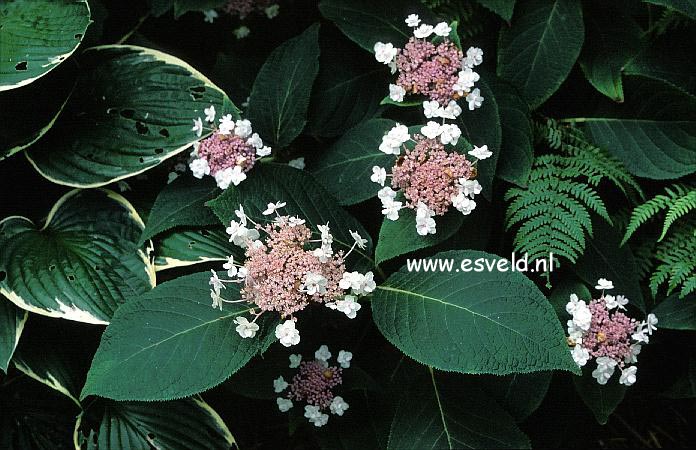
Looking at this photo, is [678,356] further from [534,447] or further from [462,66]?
[462,66]

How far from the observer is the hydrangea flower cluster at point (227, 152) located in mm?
1521

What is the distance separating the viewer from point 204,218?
161 cm

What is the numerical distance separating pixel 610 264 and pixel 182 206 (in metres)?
1.01

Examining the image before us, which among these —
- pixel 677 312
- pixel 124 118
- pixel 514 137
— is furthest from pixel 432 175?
pixel 124 118

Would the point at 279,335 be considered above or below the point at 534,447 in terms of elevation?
above

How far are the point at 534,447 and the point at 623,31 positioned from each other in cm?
108

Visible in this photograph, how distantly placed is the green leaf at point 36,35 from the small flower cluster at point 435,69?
27.8 inches

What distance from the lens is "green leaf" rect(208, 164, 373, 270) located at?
149 cm

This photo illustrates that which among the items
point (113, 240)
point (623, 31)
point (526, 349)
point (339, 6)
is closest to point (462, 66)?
point (339, 6)

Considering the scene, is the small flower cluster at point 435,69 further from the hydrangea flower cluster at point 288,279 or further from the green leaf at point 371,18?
the hydrangea flower cluster at point 288,279

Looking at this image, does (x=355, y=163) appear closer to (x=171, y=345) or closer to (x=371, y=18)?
(x=371, y=18)

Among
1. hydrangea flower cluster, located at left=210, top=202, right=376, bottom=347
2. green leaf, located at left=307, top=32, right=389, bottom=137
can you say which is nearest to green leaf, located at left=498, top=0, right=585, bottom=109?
A: green leaf, located at left=307, top=32, right=389, bottom=137

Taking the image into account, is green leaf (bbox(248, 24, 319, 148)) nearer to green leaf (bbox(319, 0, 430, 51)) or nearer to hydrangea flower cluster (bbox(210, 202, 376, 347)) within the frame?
green leaf (bbox(319, 0, 430, 51))

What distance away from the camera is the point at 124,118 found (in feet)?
5.55
